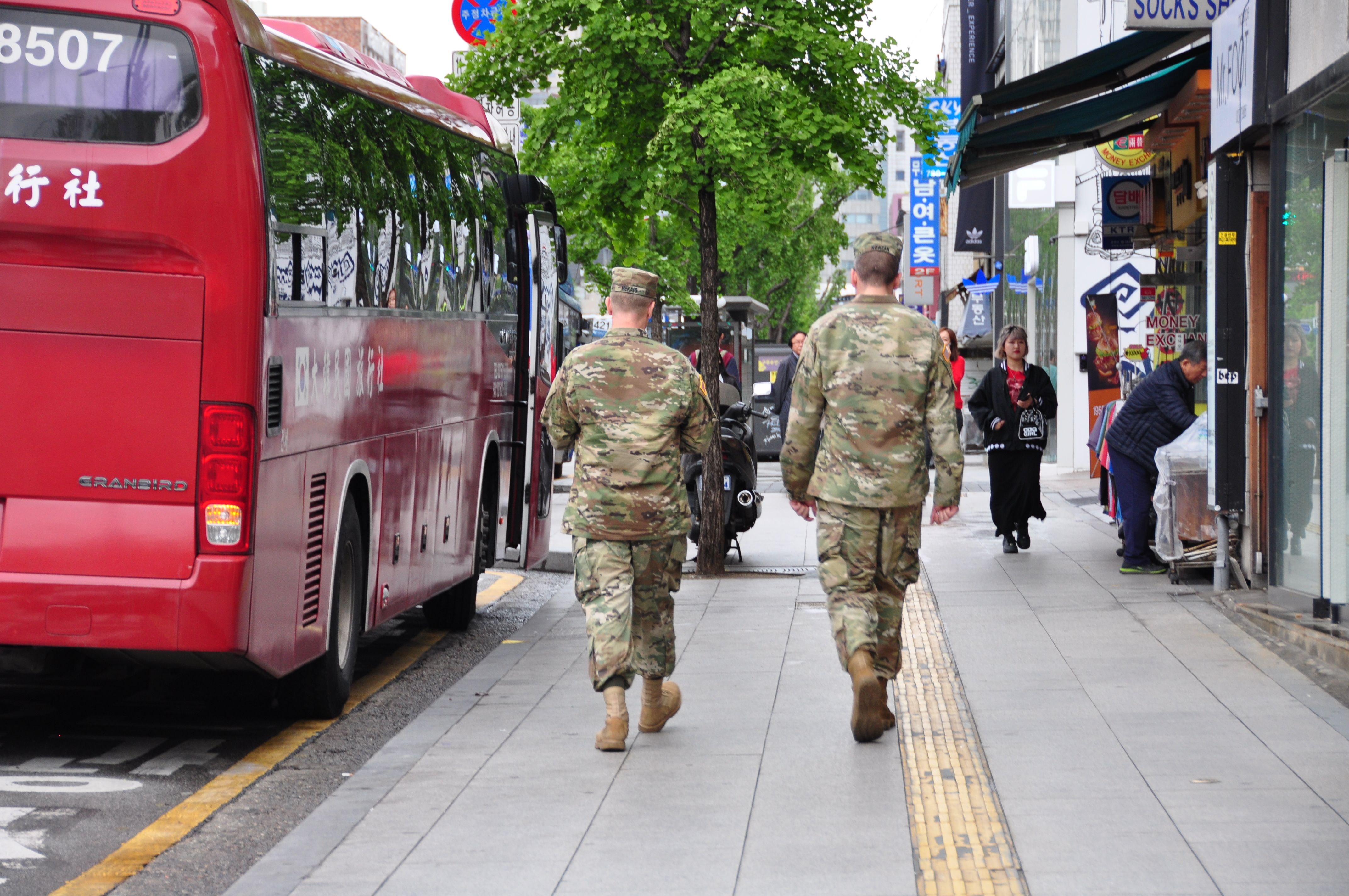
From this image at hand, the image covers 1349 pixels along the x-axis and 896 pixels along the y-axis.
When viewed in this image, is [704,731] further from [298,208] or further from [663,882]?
[298,208]

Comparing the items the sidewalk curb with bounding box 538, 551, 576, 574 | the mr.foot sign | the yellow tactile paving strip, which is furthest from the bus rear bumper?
the mr.foot sign

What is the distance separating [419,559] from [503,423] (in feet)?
7.09

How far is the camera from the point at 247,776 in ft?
21.4

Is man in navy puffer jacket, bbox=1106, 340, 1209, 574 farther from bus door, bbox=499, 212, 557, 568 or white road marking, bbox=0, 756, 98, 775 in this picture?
white road marking, bbox=0, 756, 98, 775

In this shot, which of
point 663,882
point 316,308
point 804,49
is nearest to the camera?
point 663,882

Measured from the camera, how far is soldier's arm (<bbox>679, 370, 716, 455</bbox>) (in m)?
6.64

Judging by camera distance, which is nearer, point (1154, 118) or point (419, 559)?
point (419, 559)

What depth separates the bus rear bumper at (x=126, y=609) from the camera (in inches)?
242

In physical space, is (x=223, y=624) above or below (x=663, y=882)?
above

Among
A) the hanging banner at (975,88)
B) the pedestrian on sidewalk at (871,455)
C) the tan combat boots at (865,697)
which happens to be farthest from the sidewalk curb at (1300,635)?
the hanging banner at (975,88)

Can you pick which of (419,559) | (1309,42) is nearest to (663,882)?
(419,559)

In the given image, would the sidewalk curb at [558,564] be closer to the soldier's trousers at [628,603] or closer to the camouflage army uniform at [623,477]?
the soldier's trousers at [628,603]

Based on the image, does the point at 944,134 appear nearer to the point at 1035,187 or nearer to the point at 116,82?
the point at 1035,187

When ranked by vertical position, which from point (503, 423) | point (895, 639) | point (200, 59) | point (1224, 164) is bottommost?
point (895, 639)
